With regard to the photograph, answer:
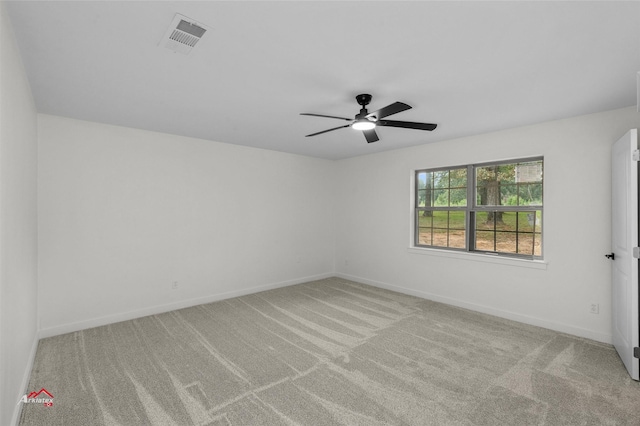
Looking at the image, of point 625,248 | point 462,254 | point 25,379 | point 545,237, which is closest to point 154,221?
point 25,379

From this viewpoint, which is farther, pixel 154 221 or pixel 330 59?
pixel 154 221

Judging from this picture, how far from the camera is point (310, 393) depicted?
91.4 inches

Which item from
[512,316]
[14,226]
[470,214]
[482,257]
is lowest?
[512,316]

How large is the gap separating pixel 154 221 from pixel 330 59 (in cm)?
326


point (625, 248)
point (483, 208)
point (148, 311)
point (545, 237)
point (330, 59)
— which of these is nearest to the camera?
point (330, 59)

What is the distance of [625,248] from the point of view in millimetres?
2699

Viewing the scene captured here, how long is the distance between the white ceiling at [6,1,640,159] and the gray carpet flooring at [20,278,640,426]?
2.45m

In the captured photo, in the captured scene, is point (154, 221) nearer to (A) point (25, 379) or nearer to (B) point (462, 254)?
(A) point (25, 379)

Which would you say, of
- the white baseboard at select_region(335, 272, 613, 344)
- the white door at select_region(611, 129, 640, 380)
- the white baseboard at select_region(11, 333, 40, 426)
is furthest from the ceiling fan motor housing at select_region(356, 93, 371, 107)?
the white baseboard at select_region(11, 333, 40, 426)

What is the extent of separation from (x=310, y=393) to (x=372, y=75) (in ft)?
8.22

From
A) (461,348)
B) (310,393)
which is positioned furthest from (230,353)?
(461,348)

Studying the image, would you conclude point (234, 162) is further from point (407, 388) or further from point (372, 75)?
point (407, 388)

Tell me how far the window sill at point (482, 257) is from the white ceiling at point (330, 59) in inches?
67.7

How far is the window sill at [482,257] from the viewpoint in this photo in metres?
3.70
